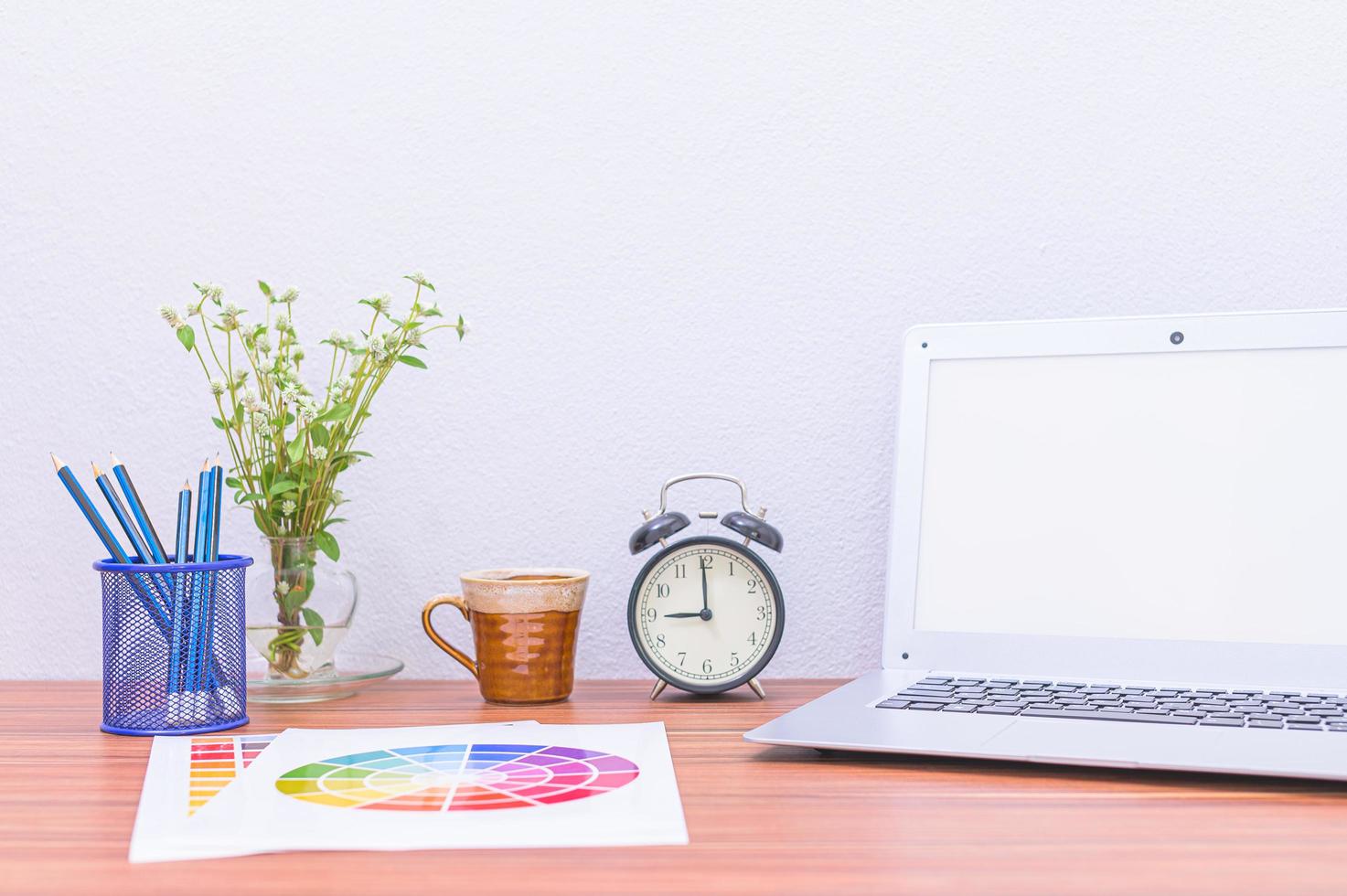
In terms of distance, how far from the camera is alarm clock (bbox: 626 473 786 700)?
92cm

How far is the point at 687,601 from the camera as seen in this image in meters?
0.94

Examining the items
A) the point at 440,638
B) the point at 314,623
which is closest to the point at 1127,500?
the point at 440,638

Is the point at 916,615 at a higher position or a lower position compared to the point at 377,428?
lower

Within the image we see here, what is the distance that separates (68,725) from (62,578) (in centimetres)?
28

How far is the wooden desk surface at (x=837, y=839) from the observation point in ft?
1.56

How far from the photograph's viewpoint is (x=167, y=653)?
0.81 m

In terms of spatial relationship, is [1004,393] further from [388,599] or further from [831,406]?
[388,599]

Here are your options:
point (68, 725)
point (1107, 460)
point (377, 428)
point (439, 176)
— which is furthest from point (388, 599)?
point (1107, 460)

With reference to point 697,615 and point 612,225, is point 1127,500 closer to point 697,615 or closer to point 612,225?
point 697,615

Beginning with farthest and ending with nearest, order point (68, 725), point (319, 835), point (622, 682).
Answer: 1. point (622, 682)
2. point (68, 725)
3. point (319, 835)

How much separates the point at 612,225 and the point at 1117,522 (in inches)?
20.6

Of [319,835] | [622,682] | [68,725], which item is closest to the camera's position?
[319,835]

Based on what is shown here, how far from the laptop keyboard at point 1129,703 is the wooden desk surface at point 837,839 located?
0.27ft

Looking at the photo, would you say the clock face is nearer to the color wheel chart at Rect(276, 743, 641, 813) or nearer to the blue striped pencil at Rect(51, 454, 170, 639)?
the color wheel chart at Rect(276, 743, 641, 813)
